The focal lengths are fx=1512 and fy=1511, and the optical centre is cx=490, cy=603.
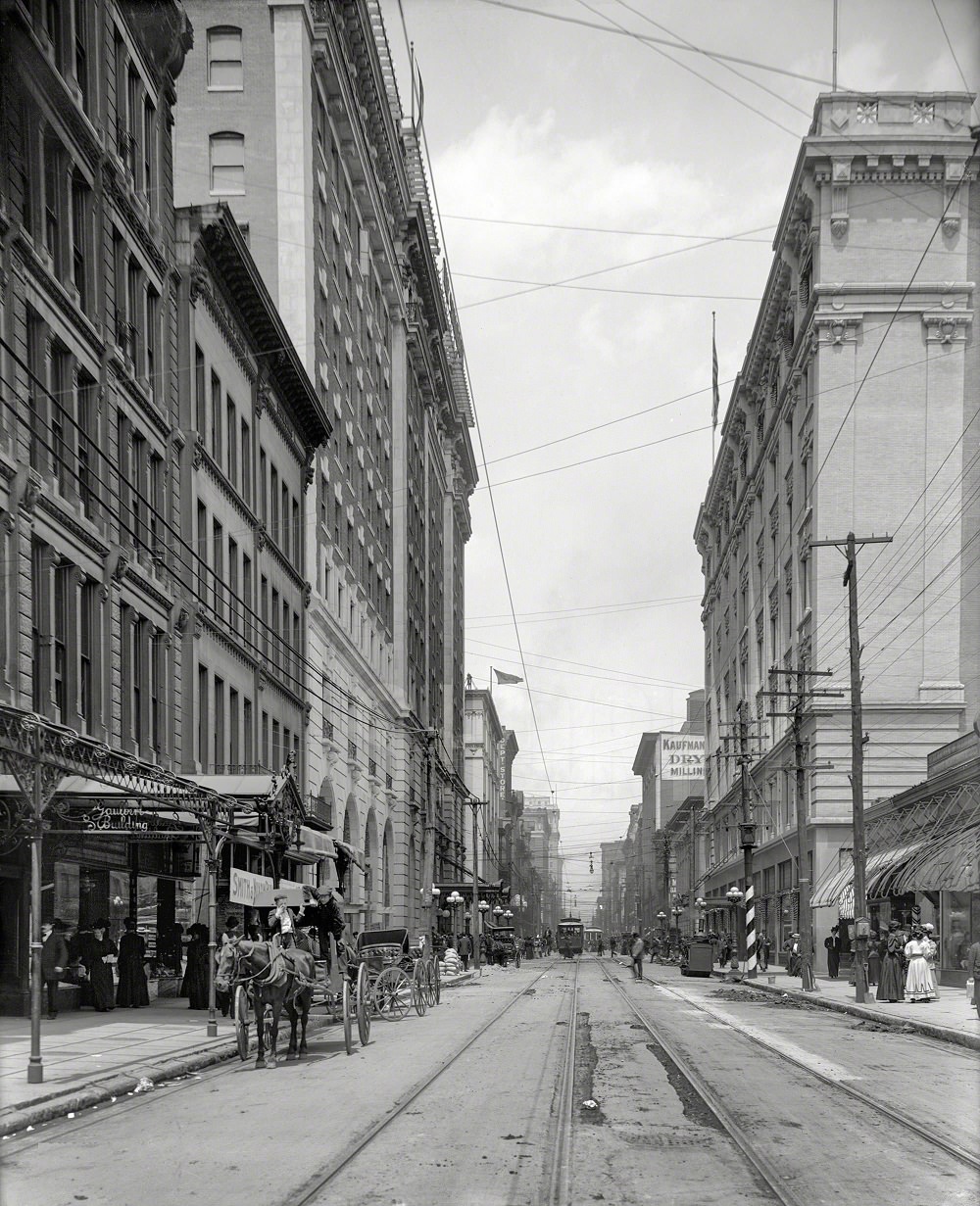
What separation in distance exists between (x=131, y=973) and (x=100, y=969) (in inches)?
67.5

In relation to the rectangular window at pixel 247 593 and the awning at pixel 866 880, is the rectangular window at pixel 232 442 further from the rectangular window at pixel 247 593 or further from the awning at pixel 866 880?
the awning at pixel 866 880

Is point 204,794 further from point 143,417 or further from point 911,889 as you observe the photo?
point 911,889

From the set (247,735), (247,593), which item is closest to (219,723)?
(247,735)

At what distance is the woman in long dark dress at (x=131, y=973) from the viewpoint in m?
28.3

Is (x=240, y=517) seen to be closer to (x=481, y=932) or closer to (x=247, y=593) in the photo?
(x=247, y=593)

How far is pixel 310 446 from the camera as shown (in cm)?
5103

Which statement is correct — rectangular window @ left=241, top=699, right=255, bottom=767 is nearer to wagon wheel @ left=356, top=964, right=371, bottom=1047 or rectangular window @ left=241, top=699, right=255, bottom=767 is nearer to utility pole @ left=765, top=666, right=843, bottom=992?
utility pole @ left=765, top=666, right=843, bottom=992

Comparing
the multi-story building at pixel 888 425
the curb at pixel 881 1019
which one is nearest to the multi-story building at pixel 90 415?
the curb at pixel 881 1019

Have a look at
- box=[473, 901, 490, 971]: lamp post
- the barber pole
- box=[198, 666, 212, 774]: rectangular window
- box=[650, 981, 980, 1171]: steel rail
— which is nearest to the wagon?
box=[650, 981, 980, 1171]: steel rail

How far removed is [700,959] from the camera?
196 ft

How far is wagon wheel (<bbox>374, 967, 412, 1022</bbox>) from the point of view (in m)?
28.0

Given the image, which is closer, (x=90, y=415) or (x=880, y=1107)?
(x=880, y=1107)

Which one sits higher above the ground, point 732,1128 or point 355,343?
point 355,343

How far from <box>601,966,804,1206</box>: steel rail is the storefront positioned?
17.5 meters
